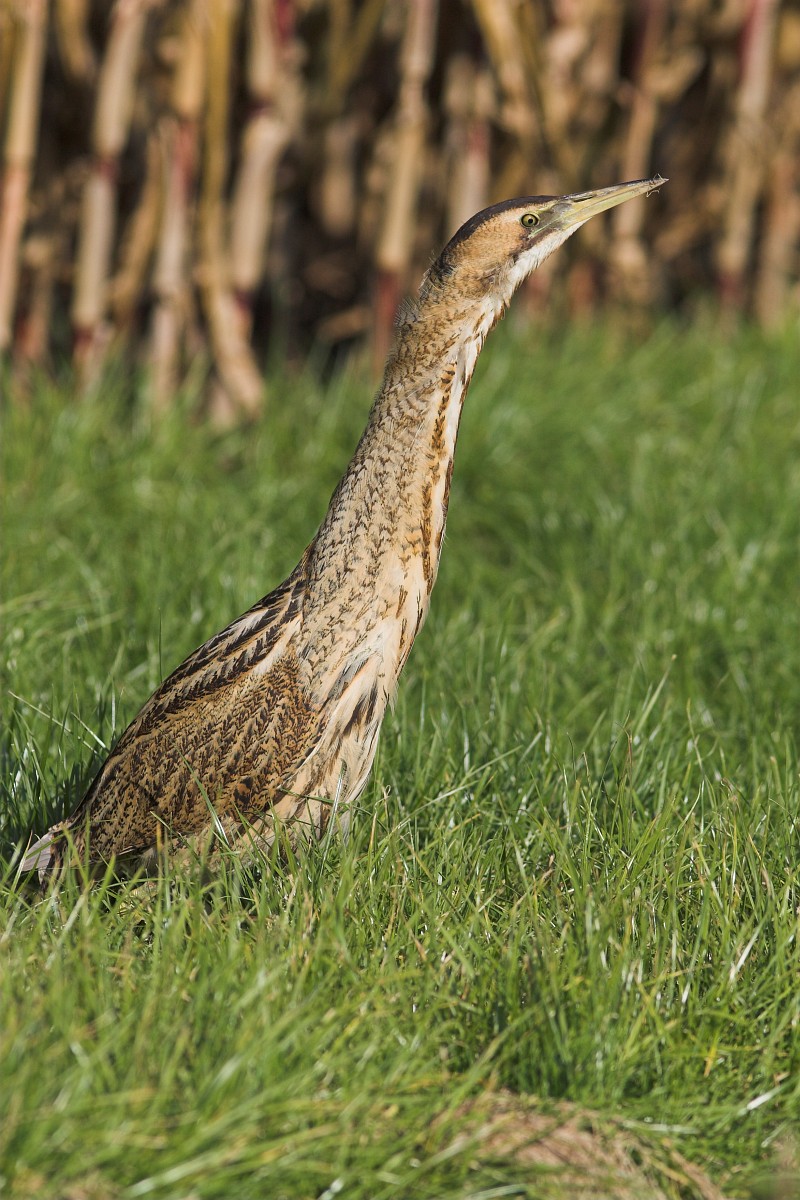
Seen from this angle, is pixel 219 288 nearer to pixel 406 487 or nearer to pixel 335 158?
pixel 335 158

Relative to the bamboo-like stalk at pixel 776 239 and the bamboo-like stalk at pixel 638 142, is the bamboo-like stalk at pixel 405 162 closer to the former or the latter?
the bamboo-like stalk at pixel 638 142

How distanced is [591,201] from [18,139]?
10.6 feet

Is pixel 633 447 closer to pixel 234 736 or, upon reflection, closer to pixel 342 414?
pixel 342 414

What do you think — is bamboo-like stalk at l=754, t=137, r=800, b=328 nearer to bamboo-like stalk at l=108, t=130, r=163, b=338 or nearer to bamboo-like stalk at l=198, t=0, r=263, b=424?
bamboo-like stalk at l=198, t=0, r=263, b=424

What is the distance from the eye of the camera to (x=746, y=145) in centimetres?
759

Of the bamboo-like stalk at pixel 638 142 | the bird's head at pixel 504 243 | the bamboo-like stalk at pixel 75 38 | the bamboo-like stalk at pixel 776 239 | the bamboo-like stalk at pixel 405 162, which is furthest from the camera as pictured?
the bamboo-like stalk at pixel 776 239

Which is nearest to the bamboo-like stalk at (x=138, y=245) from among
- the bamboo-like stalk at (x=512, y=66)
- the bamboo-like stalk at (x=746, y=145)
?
the bamboo-like stalk at (x=512, y=66)

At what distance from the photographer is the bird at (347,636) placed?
10.5 ft

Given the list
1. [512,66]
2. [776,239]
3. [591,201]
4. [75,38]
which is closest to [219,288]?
[75,38]

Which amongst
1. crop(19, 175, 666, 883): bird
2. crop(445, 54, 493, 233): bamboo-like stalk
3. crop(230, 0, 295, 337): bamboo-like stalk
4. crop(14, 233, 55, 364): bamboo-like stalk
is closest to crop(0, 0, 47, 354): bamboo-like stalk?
crop(14, 233, 55, 364): bamboo-like stalk

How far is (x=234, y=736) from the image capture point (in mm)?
3254

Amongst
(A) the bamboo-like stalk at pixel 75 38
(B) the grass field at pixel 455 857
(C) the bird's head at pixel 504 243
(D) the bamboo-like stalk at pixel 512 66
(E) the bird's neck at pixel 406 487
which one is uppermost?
(A) the bamboo-like stalk at pixel 75 38

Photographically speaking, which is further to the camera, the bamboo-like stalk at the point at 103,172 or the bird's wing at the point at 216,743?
the bamboo-like stalk at the point at 103,172

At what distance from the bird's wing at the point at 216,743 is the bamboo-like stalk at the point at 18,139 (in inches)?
115
